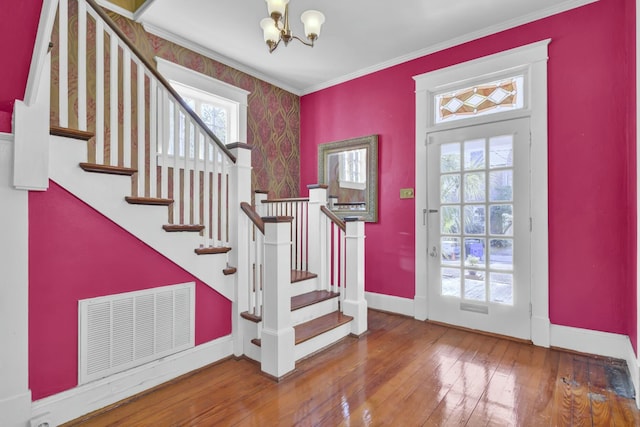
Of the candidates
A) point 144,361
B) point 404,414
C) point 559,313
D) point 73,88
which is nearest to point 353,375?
point 404,414

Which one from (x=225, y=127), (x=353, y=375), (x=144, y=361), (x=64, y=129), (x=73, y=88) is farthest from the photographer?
(x=225, y=127)

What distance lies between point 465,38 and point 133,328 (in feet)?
12.4

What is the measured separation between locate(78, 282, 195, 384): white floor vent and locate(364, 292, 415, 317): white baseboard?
2.19 meters

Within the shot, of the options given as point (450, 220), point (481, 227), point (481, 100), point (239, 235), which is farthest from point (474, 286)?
point (239, 235)

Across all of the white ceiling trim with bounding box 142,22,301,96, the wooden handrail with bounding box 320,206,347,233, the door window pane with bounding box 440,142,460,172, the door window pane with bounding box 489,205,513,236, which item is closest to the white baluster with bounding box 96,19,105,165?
the white ceiling trim with bounding box 142,22,301,96

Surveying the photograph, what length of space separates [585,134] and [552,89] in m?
0.48

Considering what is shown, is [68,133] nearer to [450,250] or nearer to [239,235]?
[239,235]

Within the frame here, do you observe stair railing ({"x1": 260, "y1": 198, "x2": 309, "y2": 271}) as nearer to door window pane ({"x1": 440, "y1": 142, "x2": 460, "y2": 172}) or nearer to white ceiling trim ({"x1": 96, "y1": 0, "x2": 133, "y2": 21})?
door window pane ({"x1": 440, "y1": 142, "x2": 460, "y2": 172})

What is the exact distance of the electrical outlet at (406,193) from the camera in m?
3.63

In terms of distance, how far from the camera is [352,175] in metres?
4.13

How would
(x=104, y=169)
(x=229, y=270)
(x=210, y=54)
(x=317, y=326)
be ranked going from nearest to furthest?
(x=104, y=169) < (x=229, y=270) < (x=317, y=326) < (x=210, y=54)

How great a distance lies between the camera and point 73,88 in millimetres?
2602

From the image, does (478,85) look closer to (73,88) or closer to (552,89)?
(552,89)

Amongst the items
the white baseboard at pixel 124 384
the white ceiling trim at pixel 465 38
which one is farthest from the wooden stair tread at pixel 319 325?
the white ceiling trim at pixel 465 38
